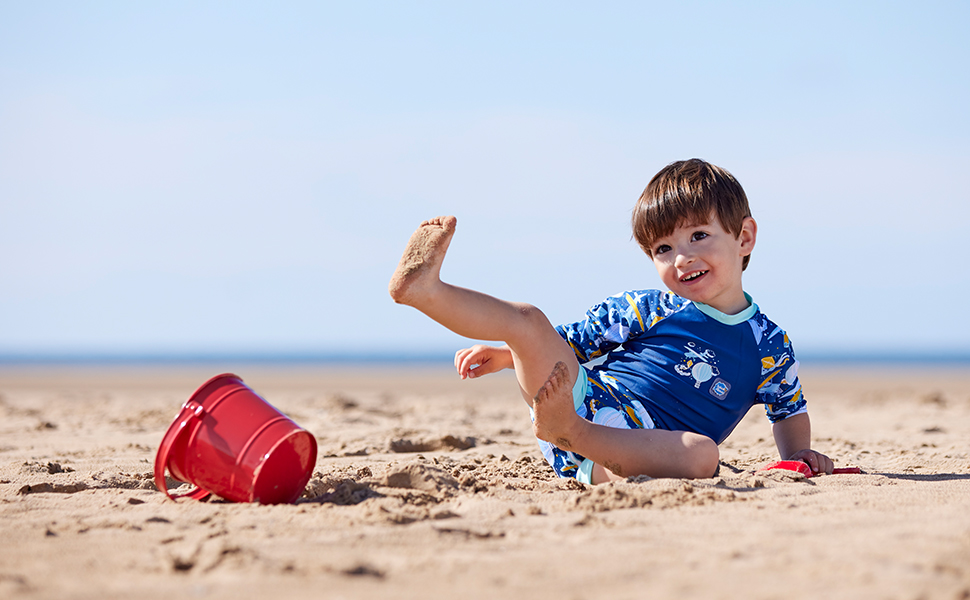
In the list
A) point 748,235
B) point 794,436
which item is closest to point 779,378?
point 794,436

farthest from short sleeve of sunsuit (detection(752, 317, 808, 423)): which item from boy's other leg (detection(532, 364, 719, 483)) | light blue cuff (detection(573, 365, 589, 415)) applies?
light blue cuff (detection(573, 365, 589, 415))

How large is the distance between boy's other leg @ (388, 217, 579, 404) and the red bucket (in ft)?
1.72

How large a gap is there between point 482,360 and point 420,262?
0.76 metres

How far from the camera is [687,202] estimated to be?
2.84 meters

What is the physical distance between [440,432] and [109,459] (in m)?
1.78

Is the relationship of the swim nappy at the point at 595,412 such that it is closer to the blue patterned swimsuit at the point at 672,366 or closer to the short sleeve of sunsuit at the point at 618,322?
Result: the blue patterned swimsuit at the point at 672,366

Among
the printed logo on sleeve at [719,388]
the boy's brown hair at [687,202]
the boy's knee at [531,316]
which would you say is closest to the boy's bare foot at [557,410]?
the boy's knee at [531,316]

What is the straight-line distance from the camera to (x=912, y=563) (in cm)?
150

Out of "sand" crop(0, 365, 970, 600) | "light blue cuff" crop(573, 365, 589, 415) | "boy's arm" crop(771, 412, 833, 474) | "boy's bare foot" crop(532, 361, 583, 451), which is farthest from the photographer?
"boy's arm" crop(771, 412, 833, 474)

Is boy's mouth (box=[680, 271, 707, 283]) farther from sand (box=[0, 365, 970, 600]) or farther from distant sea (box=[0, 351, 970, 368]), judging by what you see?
distant sea (box=[0, 351, 970, 368])

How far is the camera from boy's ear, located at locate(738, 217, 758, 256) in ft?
9.85

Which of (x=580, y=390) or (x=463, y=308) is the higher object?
(x=463, y=308)

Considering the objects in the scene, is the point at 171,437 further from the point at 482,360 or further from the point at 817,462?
the point at 817,462

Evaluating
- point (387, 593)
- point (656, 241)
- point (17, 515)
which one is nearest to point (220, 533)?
point (387, 593)
